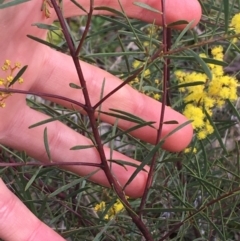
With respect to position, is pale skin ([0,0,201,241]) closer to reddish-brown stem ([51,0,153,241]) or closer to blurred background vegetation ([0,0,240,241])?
blurred background vegetation ([0,0,240,241])

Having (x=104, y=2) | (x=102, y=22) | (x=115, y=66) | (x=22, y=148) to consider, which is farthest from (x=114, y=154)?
(x=102, y=22)

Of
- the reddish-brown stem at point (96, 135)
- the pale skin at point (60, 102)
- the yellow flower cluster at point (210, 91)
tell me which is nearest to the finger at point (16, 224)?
the pale skin at point (60, 102)

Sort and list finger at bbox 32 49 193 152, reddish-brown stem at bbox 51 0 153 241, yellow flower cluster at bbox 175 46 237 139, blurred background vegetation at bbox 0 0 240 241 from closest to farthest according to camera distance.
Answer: reddish-brown stem at bbox 51 0 153 241 → yellow flower cluster at bbox 175 46 237 139 → blurred background vegetation at bbox 0 0 240 241 → finger at bbox 32 49 193 152

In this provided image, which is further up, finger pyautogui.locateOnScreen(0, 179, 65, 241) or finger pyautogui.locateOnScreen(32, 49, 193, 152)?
finger pyautogui.locateOnScreen(32, 49, 193, 152)

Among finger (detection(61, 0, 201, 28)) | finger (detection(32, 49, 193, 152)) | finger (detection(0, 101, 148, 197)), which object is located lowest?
finger (detection(0, 101, 148, 197))

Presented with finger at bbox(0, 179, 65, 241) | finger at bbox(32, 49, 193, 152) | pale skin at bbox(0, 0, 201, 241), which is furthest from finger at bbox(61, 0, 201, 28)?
finger at bbox(0, 179, 65, 241)

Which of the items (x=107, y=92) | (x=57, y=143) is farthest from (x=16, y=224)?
(x=107, y=92)

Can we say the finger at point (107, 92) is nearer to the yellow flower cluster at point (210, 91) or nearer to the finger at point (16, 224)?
the yellow flower cluster at point (210, 91)

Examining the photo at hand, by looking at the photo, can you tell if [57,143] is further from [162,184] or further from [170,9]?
[170,9]
